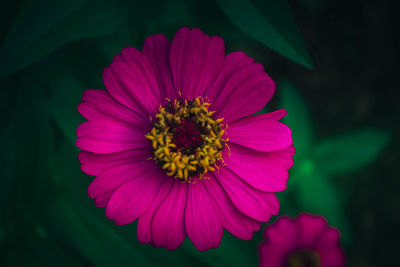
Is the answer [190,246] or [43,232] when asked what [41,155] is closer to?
[43,232]

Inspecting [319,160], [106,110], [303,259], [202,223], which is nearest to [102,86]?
[106,110]

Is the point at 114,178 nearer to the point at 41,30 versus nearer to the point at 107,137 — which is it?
the point at 107,137

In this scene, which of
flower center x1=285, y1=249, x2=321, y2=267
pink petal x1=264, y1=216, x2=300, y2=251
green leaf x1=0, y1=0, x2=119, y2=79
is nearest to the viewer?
green leaf x1=0, y1=0, x2=119, y2=79

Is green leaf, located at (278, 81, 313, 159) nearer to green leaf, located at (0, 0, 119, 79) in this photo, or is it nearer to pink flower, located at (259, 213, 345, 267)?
pink flower, located at (259, 213, 345, 267)

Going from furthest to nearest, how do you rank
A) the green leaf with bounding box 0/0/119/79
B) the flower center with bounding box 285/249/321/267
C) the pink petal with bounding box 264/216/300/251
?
the flower center with bounding box 285/249/321/267
the pink petal with bounding box 264/216/300/251
the green leaf with bounding box 0/0/119/79

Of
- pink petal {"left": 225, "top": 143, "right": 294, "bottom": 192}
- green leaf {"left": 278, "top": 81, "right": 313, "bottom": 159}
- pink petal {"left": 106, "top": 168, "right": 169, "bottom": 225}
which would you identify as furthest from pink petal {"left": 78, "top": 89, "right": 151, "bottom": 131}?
green leaf {"left": 278, "top": 81, "right": 313, "bottom": 159}

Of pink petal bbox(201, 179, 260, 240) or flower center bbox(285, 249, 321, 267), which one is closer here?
pink petal bbox(201, 179, 260, 240)
